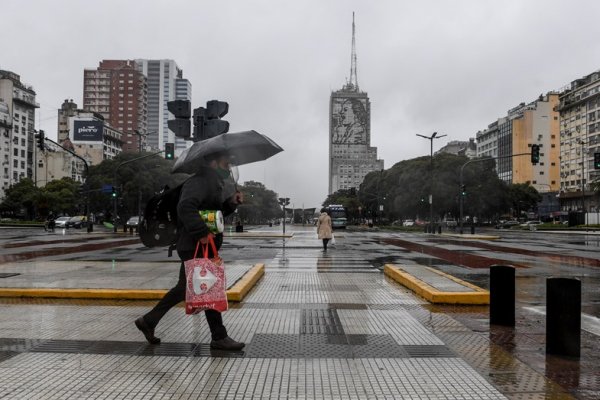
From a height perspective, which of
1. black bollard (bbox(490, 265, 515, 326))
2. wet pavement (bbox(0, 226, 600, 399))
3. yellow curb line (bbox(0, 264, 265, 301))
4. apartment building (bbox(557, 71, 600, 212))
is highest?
apartment building (bbox(557, 71, 600, 212))

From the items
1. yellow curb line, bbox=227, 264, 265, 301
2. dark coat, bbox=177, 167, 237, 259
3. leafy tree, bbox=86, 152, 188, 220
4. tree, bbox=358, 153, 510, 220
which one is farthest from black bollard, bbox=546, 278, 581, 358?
tree, bbox=358, 153, 510, 220

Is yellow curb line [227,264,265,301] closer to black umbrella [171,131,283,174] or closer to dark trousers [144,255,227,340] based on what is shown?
dark trousers [144,255,227,340]

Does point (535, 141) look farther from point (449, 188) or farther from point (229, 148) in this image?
point (229, 148)

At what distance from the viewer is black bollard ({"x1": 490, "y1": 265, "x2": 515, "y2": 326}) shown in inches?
240

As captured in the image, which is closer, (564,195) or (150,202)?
(150,202)

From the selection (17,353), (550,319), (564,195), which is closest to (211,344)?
(17,353)

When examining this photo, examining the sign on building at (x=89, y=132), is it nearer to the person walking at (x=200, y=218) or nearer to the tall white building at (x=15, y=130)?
the tall white building at (x=15, y=130)

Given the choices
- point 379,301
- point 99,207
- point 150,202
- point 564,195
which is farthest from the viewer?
point 564,195

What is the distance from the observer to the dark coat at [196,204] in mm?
4633

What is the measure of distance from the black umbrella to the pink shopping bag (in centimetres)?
81

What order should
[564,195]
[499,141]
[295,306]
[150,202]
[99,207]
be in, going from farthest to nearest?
1. [499,141]
2. [564,195]
3. [99,207]
4. [295,306]
5. [150,202]

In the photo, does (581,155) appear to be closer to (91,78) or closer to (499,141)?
(499,141)

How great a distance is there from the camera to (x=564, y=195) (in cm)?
9669

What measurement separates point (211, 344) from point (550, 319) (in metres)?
3.11
